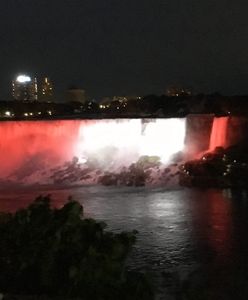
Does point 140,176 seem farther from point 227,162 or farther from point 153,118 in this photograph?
point 153,118

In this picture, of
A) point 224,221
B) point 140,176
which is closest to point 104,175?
point 140,176

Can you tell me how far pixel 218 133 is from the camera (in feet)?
97.5

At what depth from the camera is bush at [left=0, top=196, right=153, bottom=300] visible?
7.89 metres

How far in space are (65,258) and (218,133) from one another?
22.0m

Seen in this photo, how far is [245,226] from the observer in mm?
15805

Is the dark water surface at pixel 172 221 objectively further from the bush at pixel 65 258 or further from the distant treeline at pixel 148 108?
the distant treeline at pixel 148 108

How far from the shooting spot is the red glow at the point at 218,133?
1152 inches

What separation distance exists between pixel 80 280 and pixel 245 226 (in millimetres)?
8595

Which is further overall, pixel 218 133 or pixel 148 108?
pixel 148 108

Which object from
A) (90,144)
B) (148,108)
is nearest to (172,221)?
(90,144)

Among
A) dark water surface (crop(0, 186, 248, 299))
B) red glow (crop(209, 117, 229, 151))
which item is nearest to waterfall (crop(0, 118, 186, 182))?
red glow (crop(209, 117, 229, 151))

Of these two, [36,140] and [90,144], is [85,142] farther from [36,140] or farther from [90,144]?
[36,140]

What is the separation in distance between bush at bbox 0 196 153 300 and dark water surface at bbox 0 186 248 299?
2.01 m

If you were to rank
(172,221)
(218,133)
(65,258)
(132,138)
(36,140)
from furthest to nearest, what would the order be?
(36,140) → (132,138) → (218,133) → (172,221) → (65,258)
